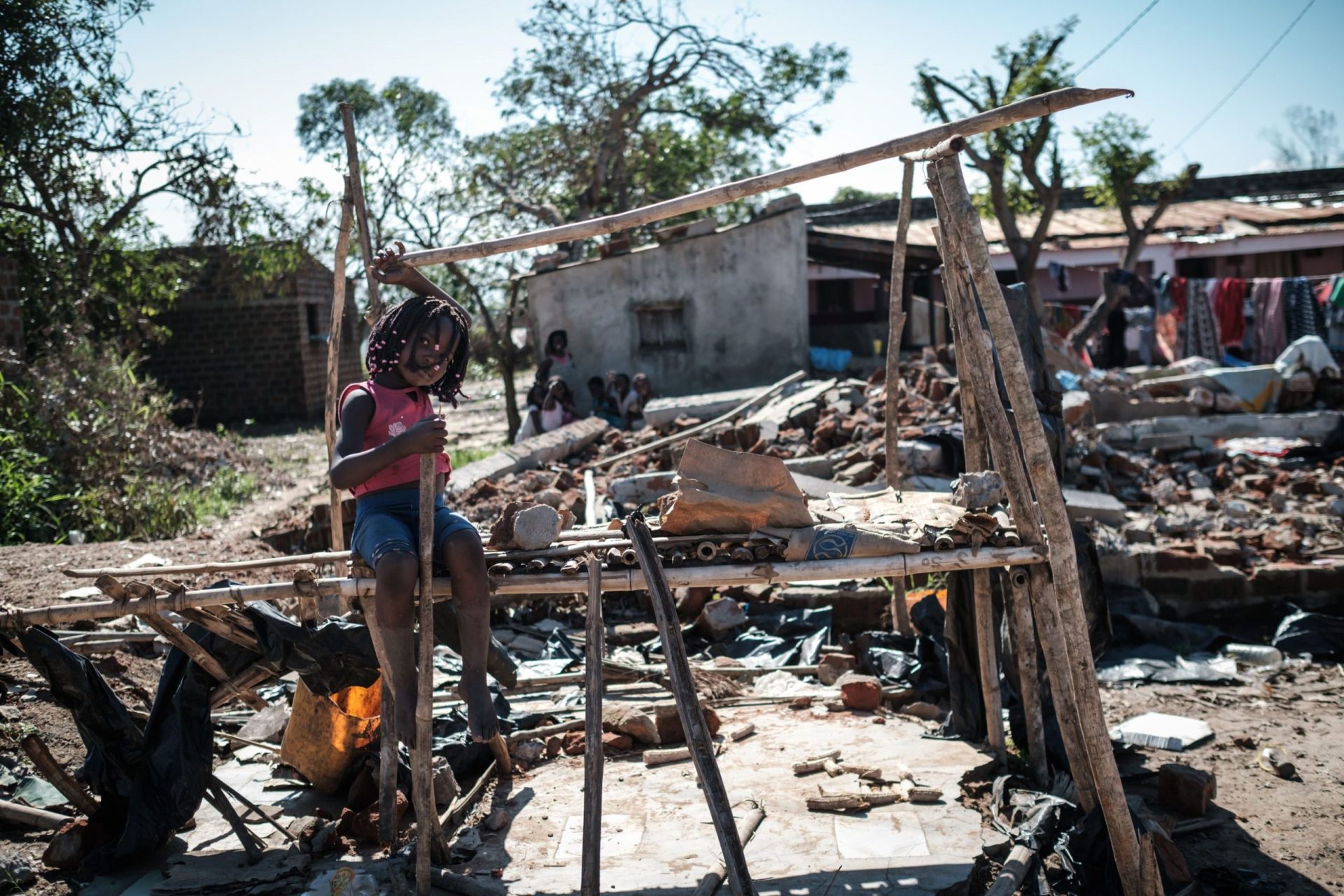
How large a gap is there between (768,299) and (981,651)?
10436 mm

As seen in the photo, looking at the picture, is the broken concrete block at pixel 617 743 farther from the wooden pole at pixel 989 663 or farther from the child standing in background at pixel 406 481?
the wooden pole at pixel 989 663

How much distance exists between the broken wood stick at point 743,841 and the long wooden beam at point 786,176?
218cm

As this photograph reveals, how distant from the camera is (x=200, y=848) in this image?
403 centimetres

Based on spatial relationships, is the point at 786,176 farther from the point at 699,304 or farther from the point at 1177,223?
the point at 1177,223

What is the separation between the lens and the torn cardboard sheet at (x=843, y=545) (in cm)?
372

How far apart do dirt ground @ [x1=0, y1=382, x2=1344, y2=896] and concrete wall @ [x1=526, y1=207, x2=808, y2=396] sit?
7.86m

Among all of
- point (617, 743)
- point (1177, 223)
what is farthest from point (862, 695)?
point (1177, 223)

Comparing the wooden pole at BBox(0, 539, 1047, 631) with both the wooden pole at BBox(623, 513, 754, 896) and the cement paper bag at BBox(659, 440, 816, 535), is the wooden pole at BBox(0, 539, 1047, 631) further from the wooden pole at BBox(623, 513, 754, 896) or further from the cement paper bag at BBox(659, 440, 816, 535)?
the cement paper bag at BBox(659, 440, 816, 535)

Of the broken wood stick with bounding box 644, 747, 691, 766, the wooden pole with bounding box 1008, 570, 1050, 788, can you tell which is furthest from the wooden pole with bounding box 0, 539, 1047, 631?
the broken wood stick with bounding box 644, 747, 691, 766

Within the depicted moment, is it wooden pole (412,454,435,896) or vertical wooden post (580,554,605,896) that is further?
wooden pole (412,454,435,896)

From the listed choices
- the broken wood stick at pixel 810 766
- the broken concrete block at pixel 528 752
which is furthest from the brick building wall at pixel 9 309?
the broken wood stick at pixel 810 766

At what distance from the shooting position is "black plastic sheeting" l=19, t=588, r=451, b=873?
12.5ft

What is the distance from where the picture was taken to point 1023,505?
145 inches

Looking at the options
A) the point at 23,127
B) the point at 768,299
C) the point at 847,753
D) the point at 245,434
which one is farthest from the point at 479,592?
the point at 245,434
